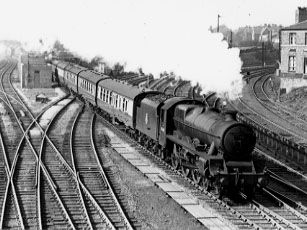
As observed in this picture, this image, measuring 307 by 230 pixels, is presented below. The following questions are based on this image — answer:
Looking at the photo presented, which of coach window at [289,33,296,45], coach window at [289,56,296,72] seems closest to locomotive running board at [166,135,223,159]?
coach window at [289,33,296,45]

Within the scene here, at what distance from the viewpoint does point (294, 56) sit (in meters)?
44.8

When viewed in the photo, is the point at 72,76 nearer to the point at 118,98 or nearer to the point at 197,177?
the point at 118,98

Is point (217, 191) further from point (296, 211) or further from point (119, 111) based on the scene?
point (119, 111)

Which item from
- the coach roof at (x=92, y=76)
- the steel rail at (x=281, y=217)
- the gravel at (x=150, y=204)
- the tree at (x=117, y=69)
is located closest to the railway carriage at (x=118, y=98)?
the coach roof at (x=92, y=76)

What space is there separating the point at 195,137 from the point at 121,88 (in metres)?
11.4

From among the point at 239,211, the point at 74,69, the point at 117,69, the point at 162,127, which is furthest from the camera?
the point at 117,69

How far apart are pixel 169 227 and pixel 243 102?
1142 inches

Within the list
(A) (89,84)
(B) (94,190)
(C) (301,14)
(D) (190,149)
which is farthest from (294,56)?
(B) (94,190)

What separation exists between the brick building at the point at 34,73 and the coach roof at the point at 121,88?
18162 millimetres

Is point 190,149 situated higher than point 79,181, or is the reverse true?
point 190,149

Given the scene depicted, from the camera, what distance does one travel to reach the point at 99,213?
15422 millimetres

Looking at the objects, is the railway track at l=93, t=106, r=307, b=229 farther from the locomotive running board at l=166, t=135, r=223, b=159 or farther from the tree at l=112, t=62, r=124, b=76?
the tree at l=112, t=62, r=124, b=76

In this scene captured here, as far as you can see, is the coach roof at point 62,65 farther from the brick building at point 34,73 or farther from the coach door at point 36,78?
the coach door at point 36,78

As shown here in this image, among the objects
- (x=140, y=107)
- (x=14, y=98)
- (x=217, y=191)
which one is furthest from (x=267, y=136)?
(x=14, y=98)
